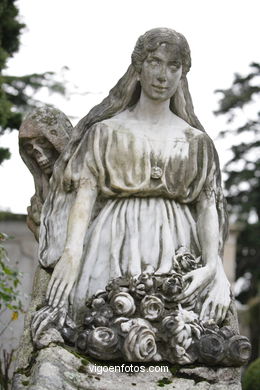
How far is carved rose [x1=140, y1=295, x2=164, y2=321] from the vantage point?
5.81m

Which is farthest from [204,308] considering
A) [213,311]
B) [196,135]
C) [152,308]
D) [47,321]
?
[196,135]

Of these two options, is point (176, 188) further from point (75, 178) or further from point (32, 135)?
point (32, 135)

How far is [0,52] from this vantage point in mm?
11820

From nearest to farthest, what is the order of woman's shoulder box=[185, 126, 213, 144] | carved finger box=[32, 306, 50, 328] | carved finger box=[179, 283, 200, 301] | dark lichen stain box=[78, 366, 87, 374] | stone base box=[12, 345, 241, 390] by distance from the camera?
stone base box=[12, 345, 241, 390], dark lichen stain box=[78, 366, 87, 374], carved finger box=[32, 306, 50, 328], carved finger box=[179, 283, 200, 301], woman's shoulder box=[185, 126, 213, 144]

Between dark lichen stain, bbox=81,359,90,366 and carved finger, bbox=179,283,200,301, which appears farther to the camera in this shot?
carved finger, bbox=179,283,200,301

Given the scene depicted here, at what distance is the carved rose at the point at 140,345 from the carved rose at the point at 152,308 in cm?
12

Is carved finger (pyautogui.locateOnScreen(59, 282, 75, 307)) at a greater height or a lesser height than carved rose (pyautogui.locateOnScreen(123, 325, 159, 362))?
greater

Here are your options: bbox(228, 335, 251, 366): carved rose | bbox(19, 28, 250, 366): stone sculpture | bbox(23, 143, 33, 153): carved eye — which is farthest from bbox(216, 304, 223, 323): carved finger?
bbox(23, 143, 33, 153): carved eye

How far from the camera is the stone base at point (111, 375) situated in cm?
547

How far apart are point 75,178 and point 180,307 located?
48.1 inches

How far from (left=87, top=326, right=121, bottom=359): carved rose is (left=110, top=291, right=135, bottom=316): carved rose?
161 millimetres

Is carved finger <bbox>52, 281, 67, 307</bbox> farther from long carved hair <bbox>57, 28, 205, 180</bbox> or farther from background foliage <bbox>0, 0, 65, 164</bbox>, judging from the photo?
background foliage <bbox>0, 0, 65, 164</bbox>

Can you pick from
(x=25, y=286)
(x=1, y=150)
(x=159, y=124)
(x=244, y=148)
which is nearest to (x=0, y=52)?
(x=1, y=150)

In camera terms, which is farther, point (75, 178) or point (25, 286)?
point (25, 286)
